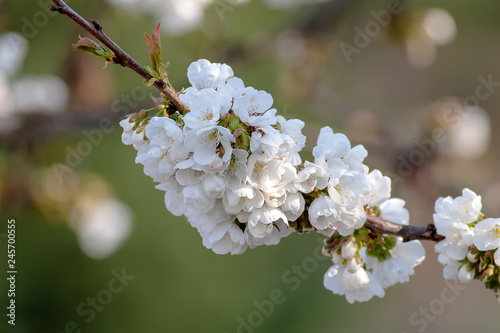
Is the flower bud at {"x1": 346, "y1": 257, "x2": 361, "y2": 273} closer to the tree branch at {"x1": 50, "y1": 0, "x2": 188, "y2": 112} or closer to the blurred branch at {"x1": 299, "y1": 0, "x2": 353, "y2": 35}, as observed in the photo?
the tree branch at {"x1": 50, "y1": 0, "x2": 188, "y2": 112}

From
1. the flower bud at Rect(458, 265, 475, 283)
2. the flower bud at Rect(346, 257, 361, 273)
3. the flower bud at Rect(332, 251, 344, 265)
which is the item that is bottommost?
the flower bud at Rect(458, 265, 475, 283)

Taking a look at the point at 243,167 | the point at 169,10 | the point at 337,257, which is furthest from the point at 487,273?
the point at 169,10

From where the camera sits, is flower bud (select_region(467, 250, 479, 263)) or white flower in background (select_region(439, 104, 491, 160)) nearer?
flower bud (select_region(467, 250, 479, 263))

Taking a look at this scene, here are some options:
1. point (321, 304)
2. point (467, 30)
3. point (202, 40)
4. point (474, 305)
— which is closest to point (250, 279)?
point (321, 304)

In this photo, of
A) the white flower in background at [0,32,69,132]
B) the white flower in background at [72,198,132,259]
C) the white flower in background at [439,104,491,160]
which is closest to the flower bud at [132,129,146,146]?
the white flower in background at [0,32,69,132]

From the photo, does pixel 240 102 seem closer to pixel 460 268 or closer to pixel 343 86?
Result: pixel 460 268

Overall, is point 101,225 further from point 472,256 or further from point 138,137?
point 472,256
